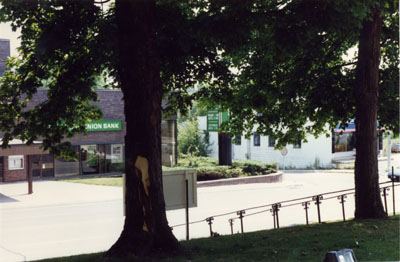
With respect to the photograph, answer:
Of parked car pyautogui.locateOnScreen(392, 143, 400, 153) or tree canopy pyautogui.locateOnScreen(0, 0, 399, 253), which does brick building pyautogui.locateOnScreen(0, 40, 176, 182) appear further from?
parked car pyautogui.locateOnScreen(392, 143, 400, 153)

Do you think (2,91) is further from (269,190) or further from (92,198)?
(269,190)

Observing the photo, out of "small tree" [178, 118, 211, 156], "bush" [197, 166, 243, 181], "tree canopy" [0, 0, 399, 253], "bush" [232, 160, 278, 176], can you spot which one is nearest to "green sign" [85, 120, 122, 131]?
"bush" [197, 166, 243, 181]

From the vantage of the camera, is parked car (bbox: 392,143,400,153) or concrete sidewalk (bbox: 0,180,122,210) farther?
parked car (bbox: 392,143,400,153)

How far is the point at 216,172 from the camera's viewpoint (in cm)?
3183

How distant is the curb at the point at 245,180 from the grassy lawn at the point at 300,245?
1871 cm

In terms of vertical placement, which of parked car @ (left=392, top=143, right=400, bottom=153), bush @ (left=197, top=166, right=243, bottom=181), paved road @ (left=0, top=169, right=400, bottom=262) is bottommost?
paved road @ (left=0, top=169, right=400, bottom=262)

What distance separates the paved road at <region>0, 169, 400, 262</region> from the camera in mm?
14852

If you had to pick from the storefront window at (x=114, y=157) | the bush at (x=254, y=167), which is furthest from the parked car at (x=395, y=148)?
the storefront window at (x=114, y=157)

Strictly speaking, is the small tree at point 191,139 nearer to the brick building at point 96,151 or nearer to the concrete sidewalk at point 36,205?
the brick building at point 96,151

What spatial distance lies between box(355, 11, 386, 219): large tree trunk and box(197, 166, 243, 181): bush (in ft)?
63.4

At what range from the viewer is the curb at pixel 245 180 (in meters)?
30.2

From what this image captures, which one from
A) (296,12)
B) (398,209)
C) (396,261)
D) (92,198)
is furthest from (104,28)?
(92,198)

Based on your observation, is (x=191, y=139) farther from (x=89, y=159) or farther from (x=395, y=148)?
(x=395, y=148)

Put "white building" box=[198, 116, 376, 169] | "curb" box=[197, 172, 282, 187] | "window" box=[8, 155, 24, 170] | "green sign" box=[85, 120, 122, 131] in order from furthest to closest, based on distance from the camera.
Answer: "white building" box=[198, 116, 376, 169] < "green sign" box=[85, 120, 122, 131] < "window" box=[8, 155, 24, 170] < "curb" box=[197, 172, 282, 187]
